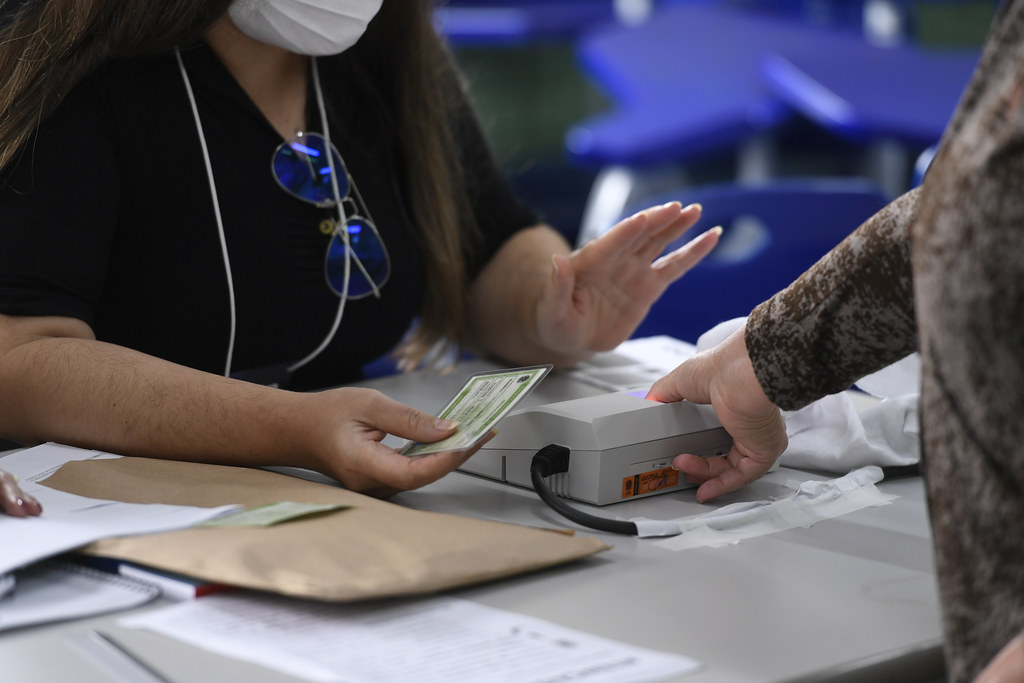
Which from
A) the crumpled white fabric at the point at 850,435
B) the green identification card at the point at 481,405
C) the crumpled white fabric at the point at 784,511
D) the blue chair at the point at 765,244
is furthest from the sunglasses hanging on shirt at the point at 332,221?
the blue chair at the point at 765,244

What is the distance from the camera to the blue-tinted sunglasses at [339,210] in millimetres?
1171

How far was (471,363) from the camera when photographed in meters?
1.36

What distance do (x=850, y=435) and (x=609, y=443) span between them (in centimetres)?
22

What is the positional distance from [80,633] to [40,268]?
1.52ft

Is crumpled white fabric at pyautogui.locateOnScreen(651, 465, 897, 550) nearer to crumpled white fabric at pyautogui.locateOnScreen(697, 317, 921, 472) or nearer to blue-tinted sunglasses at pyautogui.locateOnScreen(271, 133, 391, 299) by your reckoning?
crumpled white fabric at pyautogui.locateOnScreen(697, 317, 921, 472)

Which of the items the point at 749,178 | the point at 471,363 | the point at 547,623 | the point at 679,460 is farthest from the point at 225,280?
the point at 749,178

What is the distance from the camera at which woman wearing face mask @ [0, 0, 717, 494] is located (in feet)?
2.92

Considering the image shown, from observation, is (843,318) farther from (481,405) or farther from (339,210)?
(339,210)

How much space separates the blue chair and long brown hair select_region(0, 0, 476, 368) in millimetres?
583

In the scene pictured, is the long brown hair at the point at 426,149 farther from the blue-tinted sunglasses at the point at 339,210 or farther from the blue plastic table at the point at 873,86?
the blue plastic table at the point at 873,86

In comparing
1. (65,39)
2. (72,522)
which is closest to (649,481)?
(72,522)

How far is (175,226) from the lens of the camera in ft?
3.64

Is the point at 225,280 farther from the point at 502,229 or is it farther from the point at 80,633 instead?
the point at 80,633

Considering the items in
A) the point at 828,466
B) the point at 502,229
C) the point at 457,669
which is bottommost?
the point at 457,669
